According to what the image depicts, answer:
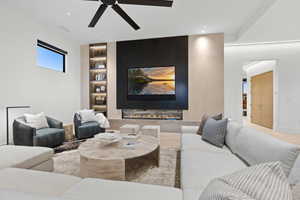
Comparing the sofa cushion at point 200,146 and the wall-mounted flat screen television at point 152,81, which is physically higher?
the wall-mounted flat screen television at point 152,81

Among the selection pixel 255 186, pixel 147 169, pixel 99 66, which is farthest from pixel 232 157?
pixel 99 66

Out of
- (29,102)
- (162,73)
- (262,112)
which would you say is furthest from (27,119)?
(262,112)

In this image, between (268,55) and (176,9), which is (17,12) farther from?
(268,55)

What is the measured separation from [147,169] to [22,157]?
A: 1569 mm

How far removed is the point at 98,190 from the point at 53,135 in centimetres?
274

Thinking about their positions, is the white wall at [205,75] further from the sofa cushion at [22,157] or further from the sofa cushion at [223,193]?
the sofa cushion at [223,193]

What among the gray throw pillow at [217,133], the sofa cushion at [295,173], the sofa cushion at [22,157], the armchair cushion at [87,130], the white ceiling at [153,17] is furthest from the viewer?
the armchair cushion at [87,130]

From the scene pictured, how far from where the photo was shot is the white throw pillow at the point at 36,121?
11.2 feet

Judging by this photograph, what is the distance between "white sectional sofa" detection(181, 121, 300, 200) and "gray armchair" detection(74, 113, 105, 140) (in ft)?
8.79

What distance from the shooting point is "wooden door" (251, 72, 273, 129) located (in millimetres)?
6023

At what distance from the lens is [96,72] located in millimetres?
5871

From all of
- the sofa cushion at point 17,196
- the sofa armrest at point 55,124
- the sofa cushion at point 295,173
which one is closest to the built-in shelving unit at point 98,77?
the sofa armrest at point 55,124

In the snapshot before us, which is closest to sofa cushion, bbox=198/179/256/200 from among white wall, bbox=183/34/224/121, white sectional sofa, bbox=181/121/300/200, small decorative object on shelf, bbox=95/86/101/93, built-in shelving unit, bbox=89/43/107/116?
white sectional sofa, bbox=181/121/300/200

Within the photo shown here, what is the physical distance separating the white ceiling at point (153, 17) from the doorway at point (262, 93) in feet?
8.19
